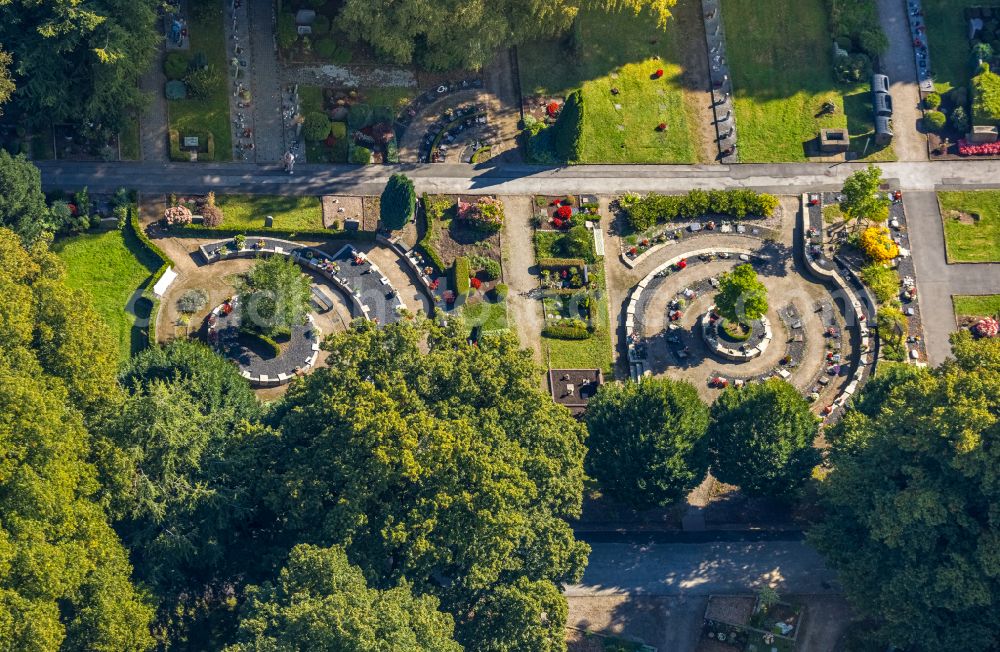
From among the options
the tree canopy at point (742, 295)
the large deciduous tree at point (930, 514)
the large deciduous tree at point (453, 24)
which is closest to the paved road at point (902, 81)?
the large deciduous tree at point (453, 24)

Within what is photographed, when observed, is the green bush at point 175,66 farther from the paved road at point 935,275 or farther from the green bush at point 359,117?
the paved road at point 935,275

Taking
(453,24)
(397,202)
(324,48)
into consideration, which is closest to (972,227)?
(453,24)

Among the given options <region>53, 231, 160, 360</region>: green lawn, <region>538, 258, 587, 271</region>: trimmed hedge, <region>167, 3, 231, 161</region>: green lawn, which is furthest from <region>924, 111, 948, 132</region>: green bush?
<region>53, 231, 160, 360</region>: green lawn

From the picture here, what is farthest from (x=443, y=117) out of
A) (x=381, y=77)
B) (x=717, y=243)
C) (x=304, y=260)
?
(x=717, y=243)

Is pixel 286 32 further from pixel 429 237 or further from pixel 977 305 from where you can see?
pixel 977 305

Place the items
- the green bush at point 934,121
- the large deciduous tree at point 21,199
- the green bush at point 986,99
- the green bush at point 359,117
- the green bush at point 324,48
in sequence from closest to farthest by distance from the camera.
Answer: the large deciduous tree at point 21,199 < the green bush at point 359,117 < the green bush at point 324,48 < the green bush at point 986,99 < the green bush at point 934,121

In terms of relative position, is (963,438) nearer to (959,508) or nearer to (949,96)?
(959,508)

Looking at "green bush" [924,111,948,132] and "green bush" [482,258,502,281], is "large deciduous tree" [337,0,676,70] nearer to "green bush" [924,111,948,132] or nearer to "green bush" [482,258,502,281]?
"green bush" [482,258,502,281]
